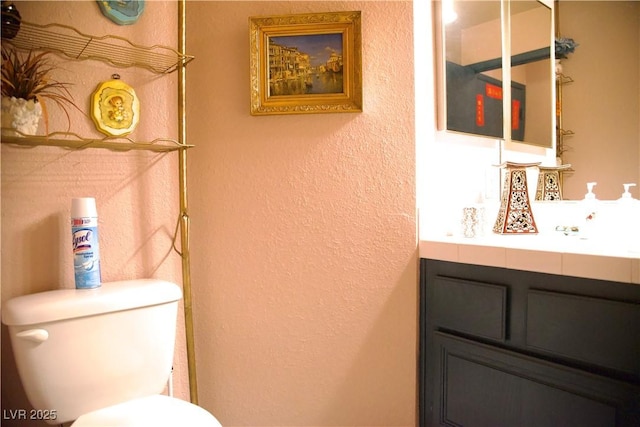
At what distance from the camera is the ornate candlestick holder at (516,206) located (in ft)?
4.05

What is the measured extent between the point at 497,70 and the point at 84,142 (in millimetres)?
1477

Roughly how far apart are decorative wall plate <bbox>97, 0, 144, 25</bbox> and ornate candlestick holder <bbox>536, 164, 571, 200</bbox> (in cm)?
148

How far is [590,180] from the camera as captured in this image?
1.19 metres

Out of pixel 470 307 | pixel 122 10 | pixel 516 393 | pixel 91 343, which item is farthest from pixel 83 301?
pixel 516 393

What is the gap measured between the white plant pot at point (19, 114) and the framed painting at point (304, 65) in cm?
58

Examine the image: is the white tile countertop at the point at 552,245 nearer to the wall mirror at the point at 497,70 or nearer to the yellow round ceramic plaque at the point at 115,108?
the wall mirror at the point at 497,70

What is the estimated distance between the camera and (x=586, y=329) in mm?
822

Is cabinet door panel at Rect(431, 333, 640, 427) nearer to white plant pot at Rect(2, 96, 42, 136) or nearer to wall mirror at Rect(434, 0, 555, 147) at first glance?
wall mirror at Rect(434, 0, 555, 147)

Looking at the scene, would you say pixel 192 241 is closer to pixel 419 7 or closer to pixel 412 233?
pixel 412 233

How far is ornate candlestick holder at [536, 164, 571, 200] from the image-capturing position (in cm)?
126

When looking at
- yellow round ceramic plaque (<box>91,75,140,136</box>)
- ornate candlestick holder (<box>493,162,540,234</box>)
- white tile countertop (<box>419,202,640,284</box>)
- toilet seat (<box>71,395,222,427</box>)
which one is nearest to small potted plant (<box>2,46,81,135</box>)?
yellow round ceramic plaque (<box>91,75,140,136</box>)

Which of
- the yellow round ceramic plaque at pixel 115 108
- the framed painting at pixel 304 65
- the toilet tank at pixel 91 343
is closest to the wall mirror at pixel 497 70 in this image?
the framed painting at pixel 304 65

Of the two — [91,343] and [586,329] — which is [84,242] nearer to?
[91,343]

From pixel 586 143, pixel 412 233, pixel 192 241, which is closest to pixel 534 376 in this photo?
pixel 412 233
